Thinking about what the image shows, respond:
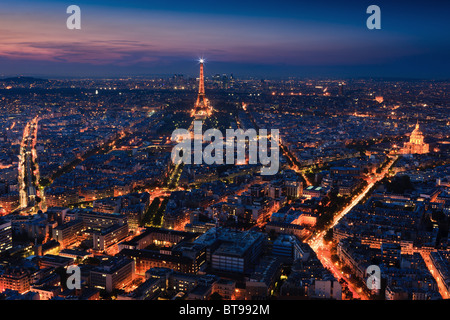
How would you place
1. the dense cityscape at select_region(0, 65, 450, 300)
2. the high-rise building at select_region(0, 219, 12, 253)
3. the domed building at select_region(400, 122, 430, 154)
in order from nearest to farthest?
the dense cityscape at select_region(0, 65, 450, 300)
the high-rise building at select_region(0, 219, 12, 253)
the domed building at select_region(400, 122, 430, 154)

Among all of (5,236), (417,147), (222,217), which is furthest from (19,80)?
(222,217)

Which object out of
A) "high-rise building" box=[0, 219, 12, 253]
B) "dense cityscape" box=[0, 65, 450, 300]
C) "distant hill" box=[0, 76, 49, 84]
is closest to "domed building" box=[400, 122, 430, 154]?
"dense cityscape" box=[0, 65, 450, 300]

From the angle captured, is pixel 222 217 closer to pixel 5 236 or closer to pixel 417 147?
pixel 5 236

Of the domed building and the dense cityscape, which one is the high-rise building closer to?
the dense cityscape

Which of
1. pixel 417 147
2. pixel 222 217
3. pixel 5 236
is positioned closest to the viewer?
pixel 5 236

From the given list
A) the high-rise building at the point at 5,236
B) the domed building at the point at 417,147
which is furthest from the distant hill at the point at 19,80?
the high-rise building at the point at 5,236

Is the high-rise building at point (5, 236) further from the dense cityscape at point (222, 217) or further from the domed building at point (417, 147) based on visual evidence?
the domed building at point (417, 147)

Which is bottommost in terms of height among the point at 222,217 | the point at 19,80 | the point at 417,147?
the point at 222,217
